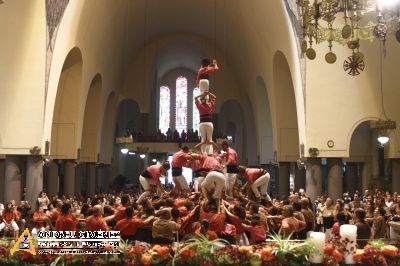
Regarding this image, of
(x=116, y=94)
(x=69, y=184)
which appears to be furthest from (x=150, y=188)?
(x=116, y=94)

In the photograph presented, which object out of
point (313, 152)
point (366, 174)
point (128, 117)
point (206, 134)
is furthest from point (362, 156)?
point (128, 117)

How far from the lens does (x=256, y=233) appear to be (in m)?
8.19

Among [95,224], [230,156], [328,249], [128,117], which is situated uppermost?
[128,117]

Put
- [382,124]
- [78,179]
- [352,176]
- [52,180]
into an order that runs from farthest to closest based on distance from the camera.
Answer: [78,179] → [352,176] → [52,180] → [382,124]

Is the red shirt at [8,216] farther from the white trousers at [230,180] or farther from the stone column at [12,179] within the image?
the stone column at [12,179]

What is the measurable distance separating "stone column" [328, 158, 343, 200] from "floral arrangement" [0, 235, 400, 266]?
12473 mm

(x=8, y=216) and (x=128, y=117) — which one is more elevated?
(x=128, y=117)

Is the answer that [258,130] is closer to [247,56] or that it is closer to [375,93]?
[247,56]

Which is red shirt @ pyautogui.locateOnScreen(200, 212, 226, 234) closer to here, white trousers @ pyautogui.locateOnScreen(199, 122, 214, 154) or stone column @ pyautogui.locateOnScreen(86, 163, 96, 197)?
white trousers @ pyautogui.locateOnScreen(199, 122, 214, 154)

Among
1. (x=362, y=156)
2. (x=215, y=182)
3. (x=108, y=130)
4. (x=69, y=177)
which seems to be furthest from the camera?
(x=108, y=130)

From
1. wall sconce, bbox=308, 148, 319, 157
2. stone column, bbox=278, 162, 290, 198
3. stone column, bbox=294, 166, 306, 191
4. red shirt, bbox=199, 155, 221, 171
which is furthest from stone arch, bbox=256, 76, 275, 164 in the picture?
red shirt, bbox=199, 155, 221, 171

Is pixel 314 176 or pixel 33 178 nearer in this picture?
pixel 33 178

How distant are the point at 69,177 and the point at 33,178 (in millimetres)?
5219

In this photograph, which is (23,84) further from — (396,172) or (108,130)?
(108,130)
